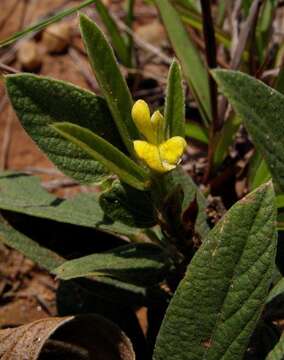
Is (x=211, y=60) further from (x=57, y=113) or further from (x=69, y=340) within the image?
(x=69, y=340)

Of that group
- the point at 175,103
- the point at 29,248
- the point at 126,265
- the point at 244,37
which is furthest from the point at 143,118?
the point at 244,37

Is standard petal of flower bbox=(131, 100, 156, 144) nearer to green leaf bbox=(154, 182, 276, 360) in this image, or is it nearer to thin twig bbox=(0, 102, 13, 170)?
green leaf bbox=(154, 182, 276, 360)

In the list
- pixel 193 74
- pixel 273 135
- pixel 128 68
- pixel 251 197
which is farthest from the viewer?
pixel 128 68

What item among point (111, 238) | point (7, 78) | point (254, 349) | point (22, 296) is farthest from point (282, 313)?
point (22, 296)

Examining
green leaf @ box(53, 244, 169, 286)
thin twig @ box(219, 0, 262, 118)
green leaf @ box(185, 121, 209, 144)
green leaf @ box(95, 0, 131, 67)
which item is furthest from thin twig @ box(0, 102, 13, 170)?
green leaf @ box(53, 244, 169, 286)

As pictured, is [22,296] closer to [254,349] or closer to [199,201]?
[199,201]

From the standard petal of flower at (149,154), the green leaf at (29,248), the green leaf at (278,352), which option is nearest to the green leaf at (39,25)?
the green leaf at (29,248)

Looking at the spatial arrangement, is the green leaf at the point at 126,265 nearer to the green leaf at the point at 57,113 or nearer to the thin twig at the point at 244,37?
the green leaf at the point at 57,113
